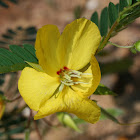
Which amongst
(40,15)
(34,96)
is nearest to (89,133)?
(40,15)

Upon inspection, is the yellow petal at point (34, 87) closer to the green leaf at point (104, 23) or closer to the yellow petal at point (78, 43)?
the yellow petal at point (78, 43)

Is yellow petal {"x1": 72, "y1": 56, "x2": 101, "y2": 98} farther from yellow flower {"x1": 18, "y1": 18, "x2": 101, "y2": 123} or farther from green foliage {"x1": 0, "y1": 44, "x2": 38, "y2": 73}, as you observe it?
green foliage {"x1": 0, "y1": 44, "x2": 38, "y2": 73}

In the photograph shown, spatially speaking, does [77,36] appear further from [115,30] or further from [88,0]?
[88,0]

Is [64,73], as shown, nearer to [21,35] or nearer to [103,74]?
[21,35]

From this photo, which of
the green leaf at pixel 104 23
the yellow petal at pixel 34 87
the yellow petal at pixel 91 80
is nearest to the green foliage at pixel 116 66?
the green leaf at pixel 104 23

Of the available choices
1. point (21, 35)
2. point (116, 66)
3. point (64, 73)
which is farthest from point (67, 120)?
point (116, 66)

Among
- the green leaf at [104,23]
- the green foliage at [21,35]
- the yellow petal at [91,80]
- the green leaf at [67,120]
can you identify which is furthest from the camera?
the green foliage at [21,35]
